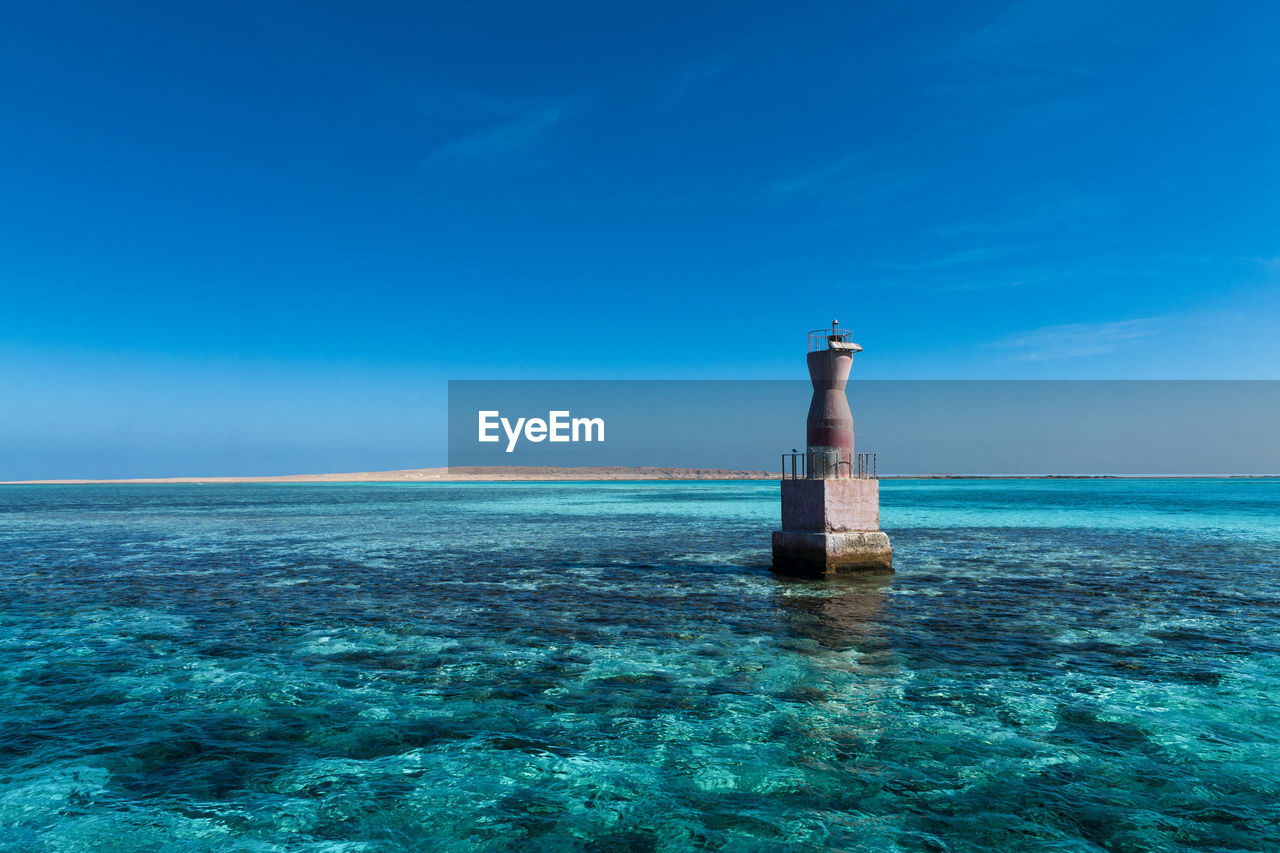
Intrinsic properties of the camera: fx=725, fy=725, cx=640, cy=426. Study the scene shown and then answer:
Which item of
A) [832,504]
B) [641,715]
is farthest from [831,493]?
[641,715]

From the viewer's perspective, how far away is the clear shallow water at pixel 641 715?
726 centimetres

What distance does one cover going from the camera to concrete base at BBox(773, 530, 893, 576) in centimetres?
2309

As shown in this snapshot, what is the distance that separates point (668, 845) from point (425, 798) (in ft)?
9.02

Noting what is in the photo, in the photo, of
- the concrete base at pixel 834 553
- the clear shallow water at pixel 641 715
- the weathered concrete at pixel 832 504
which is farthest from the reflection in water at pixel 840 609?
the weathered concrete at pixel 832 504

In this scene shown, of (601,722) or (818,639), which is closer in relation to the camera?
(601,722)

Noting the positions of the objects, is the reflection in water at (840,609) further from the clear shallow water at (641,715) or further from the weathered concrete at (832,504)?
the weathered concrete at (832,504)

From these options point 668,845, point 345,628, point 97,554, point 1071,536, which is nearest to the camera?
point 668,845

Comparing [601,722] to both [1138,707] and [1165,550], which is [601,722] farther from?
[1165,550]

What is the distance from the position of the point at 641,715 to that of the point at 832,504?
14.3 metres

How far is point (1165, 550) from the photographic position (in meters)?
33.9

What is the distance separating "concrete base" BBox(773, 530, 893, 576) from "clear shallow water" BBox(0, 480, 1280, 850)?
0.76 metres

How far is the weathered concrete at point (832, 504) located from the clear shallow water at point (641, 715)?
1.92m

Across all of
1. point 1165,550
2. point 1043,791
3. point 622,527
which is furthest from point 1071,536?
point 1043,791

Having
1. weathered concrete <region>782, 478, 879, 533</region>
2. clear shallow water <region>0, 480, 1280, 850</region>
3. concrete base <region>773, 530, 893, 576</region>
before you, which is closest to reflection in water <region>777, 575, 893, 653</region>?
clear shallow water <region>0, 480, 1280, 850</region>
